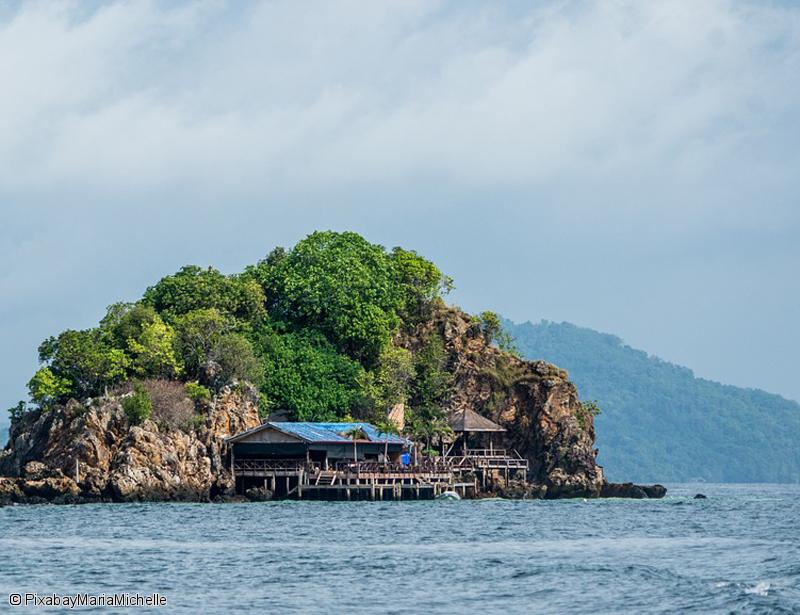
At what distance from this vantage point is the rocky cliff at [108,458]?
80.3 m

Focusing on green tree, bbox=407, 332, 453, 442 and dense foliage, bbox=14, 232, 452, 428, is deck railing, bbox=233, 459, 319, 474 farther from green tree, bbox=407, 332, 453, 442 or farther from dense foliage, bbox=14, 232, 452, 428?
green tree, bbox=407, 332, 453, 442

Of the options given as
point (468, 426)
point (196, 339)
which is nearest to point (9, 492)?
point (196, 339)

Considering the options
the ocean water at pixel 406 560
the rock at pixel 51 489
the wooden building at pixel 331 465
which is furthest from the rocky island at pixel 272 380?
the ocean water at pixel 406 560

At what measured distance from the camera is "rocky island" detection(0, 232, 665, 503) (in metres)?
82.6

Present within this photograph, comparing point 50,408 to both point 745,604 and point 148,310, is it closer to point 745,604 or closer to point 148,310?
point 148,310

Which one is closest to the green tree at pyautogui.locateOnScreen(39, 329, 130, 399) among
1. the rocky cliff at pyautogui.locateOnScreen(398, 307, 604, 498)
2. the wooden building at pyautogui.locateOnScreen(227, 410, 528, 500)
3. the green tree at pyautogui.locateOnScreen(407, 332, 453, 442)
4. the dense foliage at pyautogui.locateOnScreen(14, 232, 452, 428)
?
Result: the dense foliage at pyautogui.locateOnScreen(14, 232, 452, 428)

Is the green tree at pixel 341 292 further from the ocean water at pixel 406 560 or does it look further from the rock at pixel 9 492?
the ocean water at pixel 406 560

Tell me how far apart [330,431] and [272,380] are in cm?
679

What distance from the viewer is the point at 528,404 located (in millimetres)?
103562

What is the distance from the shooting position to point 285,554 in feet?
159

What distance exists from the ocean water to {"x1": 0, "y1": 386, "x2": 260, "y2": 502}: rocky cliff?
310 inches

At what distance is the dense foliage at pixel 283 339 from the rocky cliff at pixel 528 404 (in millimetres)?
2350

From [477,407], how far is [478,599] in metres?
66.8

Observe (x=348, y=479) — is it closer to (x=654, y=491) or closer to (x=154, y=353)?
(x=154, y=353)
